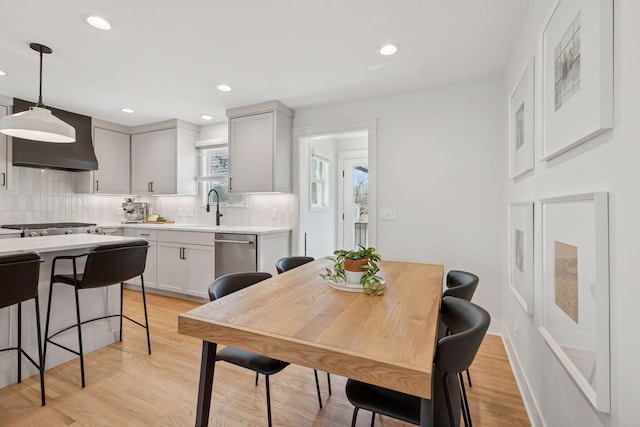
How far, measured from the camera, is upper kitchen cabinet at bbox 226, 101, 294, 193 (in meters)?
3.66

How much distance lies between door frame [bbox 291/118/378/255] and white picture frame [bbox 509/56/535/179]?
4.56 ft

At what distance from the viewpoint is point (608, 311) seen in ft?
2.85

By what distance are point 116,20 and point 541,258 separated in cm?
301

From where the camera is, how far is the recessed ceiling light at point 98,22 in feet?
6.73

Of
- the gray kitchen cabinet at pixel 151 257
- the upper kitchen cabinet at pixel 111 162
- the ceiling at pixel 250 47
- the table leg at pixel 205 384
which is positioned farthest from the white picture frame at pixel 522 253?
the upper kitchen cabinet at pixel 111 162

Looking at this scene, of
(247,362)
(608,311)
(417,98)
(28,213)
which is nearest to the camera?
(608,311)

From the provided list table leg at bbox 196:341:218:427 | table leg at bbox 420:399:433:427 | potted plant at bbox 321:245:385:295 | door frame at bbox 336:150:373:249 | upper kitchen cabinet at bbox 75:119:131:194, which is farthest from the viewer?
door frame at bbox 336:150:373:249

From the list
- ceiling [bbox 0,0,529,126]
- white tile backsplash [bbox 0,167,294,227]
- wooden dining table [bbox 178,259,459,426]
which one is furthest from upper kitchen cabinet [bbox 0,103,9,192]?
wooden dining table [bbox 178,259,459,426]

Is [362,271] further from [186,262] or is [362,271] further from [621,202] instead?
[186,262]

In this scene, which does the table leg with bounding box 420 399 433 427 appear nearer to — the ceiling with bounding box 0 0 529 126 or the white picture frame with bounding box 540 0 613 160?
the white picture frame with bounding box 540 0 613 160

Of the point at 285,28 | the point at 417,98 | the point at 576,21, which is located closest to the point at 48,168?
the point at 285,28

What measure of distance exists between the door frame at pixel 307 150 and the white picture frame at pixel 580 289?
2.08 m

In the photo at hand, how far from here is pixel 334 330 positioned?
3.31 ft

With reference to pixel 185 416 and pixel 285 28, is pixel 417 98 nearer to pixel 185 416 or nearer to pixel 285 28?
pixel 285 28
